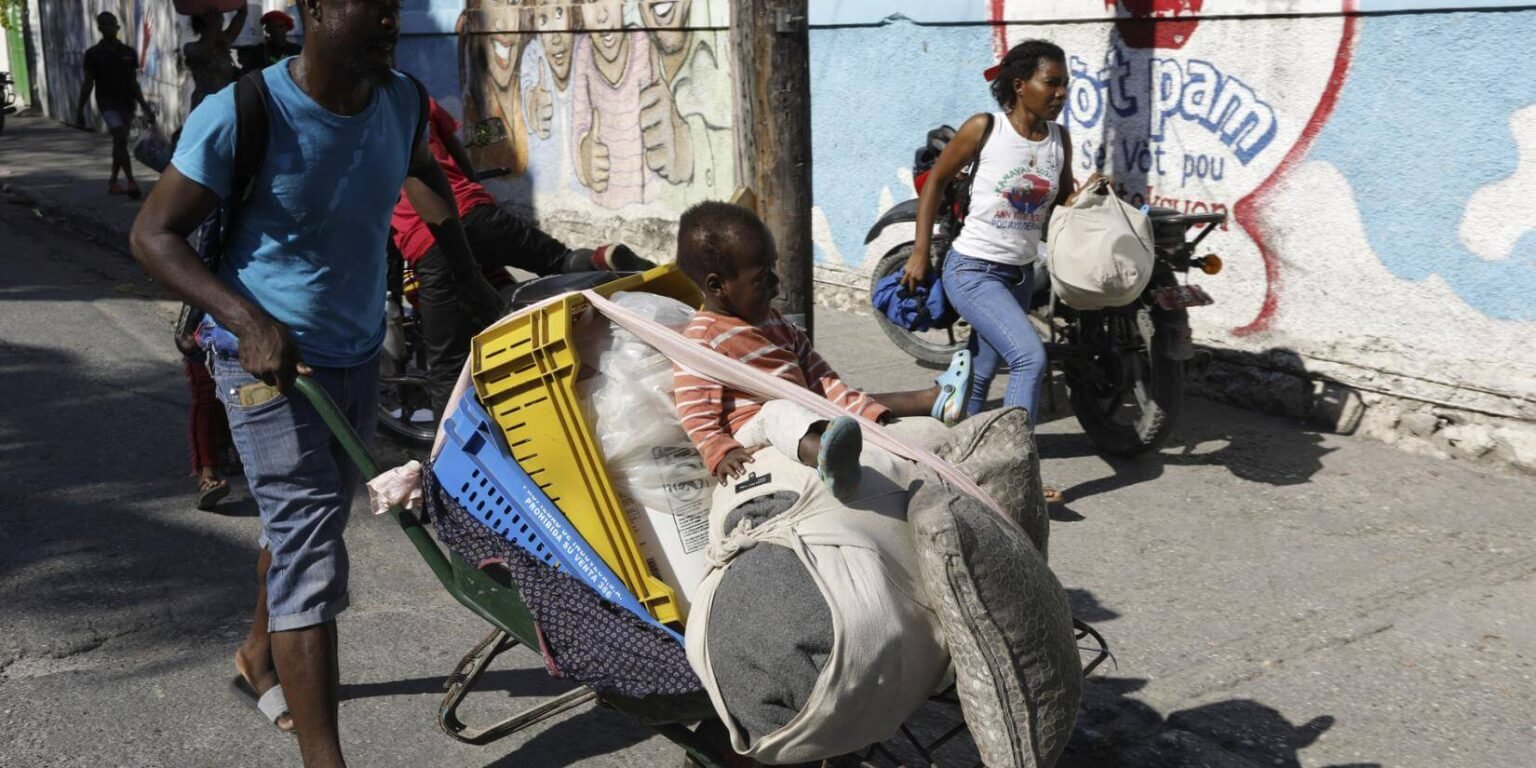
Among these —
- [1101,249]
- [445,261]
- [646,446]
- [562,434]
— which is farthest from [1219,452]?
[562,434]

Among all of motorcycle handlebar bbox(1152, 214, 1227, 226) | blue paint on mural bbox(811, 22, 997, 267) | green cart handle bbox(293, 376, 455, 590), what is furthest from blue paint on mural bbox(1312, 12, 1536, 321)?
green cart handle bbox(293, 376, 455, 590)

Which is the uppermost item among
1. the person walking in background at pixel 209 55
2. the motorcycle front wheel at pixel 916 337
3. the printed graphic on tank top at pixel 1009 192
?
the person walking in background at pixel 209 55

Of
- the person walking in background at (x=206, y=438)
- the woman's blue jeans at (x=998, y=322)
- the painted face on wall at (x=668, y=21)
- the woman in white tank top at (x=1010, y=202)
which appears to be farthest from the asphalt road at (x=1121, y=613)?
the painted face on wall at (x=668, y=21)

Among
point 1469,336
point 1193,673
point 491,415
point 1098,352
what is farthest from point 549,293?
point 1469,336

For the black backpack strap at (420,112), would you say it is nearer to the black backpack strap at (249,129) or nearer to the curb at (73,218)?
the black backpack strap at (249,129)

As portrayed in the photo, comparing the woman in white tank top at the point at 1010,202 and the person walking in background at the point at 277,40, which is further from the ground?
the person walking in background at the point at 277,40

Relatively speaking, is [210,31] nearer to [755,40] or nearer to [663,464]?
[755,40]

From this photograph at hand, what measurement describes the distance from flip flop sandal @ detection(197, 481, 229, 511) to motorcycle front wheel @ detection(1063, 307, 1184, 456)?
348cm

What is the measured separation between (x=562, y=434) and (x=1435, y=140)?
4.33 m

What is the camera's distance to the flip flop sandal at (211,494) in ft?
18.0

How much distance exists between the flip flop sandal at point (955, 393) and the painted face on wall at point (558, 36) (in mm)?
8752

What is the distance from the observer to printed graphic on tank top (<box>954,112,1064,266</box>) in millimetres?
5508

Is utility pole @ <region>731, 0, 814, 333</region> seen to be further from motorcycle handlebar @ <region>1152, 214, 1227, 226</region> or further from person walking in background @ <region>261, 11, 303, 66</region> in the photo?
person walking in background @ <region>261, 11, 303, 66</region>

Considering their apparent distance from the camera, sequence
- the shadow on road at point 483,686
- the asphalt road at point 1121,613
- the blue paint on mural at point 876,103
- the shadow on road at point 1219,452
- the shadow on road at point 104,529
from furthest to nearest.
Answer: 1. the blue paint on mural at point 876,103
2. the shadow on road at point 1219,452
3. the shadow on road at point 104,529
4. the shadow on road at point 483,686
5. the asphalt road at point 1121,613
